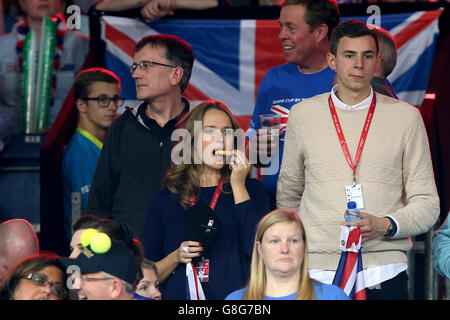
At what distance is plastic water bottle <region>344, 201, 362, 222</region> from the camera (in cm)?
421

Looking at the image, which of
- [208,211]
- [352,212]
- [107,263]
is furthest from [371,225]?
[107,263]

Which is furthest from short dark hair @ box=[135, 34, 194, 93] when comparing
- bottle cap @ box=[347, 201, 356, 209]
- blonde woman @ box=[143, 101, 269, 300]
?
bottle cap @ box=[347, 201, 356, 209]

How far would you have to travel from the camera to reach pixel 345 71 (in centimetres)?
459

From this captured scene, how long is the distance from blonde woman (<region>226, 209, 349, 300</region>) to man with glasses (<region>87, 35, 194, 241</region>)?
1.43 meters

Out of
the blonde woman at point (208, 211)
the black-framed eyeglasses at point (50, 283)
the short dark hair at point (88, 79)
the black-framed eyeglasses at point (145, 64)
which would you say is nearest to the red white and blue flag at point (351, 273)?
the blonde woman at point (208, 211)

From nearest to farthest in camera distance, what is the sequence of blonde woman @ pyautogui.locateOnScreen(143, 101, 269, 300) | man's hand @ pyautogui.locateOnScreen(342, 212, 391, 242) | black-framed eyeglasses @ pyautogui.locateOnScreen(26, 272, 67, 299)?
black-framed eyeglasses @ pyautogui.locateOnScreen(26, 272, 67, 299), man's hand @ pyautogui.locateOnScreen(342, 212, 391, 242), blonde woman @ pyautogui.locateOnScreen(143, 101, 269, 300)

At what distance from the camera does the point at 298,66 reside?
18.6 ft

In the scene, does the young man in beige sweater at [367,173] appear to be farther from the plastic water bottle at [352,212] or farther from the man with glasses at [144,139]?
the man with glasses at [144,139]

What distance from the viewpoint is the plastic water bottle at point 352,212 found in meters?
4.21

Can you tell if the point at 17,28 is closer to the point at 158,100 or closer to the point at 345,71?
the point at 158,100

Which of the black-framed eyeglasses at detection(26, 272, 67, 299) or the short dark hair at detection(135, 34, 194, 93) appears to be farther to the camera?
the short dark hair at detection(135, 34, 194, 93)

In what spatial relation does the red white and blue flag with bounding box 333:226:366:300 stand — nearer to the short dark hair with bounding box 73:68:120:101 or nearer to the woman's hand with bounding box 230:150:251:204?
the woman's hand with bounding box 230:150:251:204

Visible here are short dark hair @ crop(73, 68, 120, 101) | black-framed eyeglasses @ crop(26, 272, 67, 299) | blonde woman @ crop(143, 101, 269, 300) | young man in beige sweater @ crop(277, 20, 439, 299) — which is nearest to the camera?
black-framed eyeglasses @ crop(26, 272, 67, 299)

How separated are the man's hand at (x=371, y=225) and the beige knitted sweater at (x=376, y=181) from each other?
8cm
